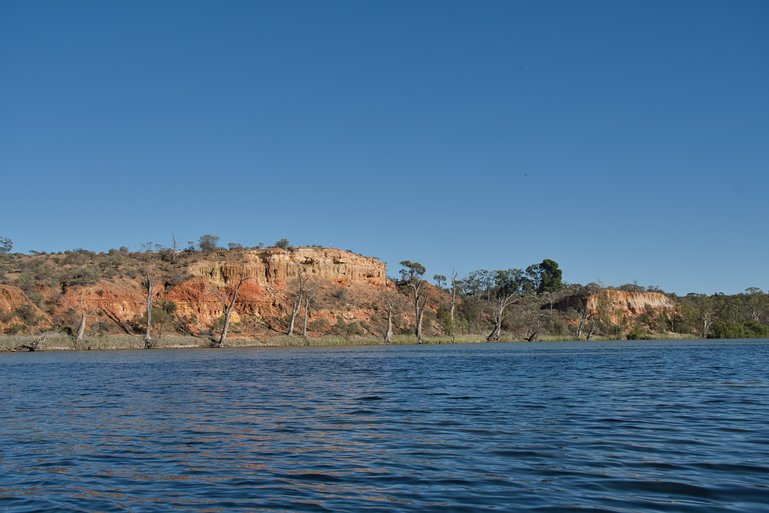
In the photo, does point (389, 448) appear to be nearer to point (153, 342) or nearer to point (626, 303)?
point (153, 342)

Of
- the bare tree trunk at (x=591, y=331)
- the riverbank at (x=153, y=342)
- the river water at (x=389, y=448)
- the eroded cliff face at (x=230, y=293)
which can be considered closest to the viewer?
the river water at (x=389, y=448)

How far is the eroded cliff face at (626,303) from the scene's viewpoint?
132750mm

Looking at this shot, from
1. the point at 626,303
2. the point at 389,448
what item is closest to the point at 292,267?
the point at 626,303

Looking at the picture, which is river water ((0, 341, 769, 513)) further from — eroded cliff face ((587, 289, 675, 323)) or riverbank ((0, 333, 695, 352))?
eroded cliff face ((587, 289, 675, 323))

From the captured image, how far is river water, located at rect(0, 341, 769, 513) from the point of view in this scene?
30.8 ft

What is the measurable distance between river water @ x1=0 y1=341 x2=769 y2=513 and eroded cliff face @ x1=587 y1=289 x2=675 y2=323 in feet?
365

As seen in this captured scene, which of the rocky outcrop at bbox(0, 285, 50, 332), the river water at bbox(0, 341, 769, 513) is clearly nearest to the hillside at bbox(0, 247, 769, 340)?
the rocky outcrop at bbox(0, 285, 50, 332)

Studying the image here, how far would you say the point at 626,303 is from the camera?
→ 452 feet

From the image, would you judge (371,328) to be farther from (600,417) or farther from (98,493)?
(98,493)

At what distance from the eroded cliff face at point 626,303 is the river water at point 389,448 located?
111378 mm

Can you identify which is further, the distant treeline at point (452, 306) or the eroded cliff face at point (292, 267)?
the eroded cliff face at point (292, 267)

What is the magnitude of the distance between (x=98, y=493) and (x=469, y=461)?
5719 mm

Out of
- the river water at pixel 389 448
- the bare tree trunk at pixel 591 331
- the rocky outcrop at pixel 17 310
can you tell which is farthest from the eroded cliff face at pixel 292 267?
the river water at pixel 389 448

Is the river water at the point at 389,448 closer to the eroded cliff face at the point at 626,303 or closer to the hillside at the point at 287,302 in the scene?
the hillside at the point at 287,302
